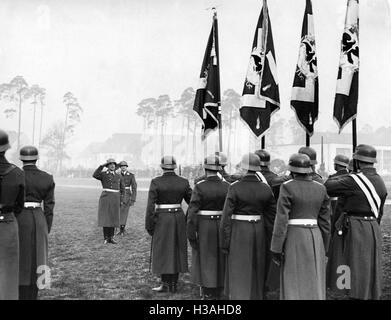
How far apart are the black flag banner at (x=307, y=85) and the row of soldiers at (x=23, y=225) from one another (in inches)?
177

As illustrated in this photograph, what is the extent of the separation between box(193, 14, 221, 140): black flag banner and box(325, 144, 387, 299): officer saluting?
3491mm

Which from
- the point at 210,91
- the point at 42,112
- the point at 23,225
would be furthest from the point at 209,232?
the point at 42,112

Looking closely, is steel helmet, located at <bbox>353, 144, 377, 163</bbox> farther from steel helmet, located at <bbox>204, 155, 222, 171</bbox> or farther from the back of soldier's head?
the back of soldier's head

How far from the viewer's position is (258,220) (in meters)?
5.54

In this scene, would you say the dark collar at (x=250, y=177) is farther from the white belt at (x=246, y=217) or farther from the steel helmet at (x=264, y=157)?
the steel helmet at (x=264, y=157)

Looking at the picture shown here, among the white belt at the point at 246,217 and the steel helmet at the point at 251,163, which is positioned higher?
the steel helmet at the point at 251,163

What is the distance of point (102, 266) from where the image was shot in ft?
26.3

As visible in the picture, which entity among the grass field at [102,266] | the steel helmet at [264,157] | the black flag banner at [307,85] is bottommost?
the grass field at [102,266]

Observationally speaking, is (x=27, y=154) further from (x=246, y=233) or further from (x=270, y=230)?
(x=270, y=230)

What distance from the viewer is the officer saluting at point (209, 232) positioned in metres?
6.12

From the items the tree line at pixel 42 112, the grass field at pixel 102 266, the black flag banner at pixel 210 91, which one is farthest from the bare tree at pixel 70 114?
the black flag banner at pixel 210 91

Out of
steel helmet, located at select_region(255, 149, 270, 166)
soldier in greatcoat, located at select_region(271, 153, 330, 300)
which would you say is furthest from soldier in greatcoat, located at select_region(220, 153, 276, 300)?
steel helmet, located at select_region(255, 149, 270, 166)
